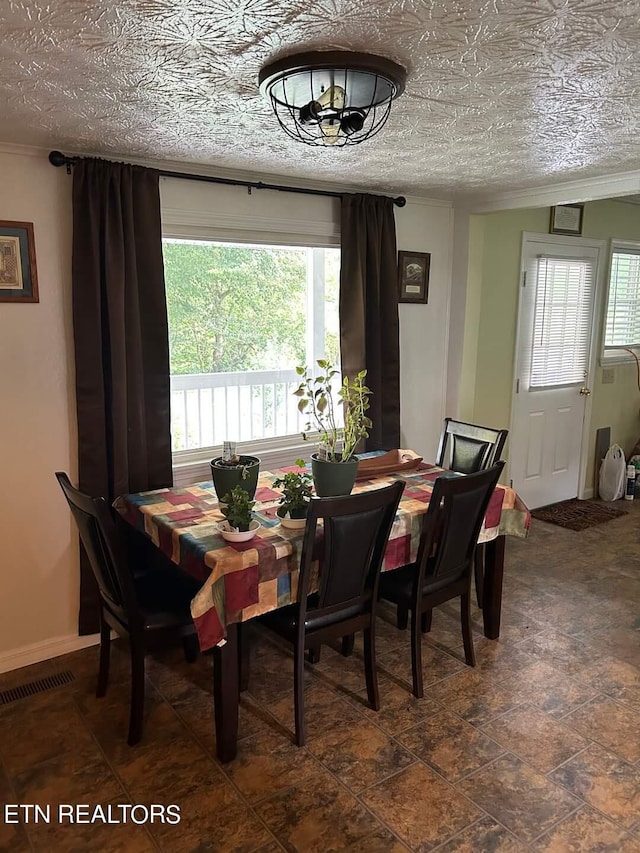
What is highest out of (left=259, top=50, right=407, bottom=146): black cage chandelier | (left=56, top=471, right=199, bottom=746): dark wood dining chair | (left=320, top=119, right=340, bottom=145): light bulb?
(left=259, top=50, right=407, bottom=146): black cage chandelier

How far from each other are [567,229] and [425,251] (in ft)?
4.67

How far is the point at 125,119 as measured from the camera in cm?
232

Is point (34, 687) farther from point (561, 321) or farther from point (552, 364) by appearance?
point (561, 321)

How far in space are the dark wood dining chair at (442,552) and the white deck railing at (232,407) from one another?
1.32 meters

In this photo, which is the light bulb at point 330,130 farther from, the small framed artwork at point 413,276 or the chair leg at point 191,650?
the chair leg at point 191,650

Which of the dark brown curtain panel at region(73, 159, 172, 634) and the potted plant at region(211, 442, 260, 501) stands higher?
the dark brown curtain panel at region(73, 159, 172, 634)

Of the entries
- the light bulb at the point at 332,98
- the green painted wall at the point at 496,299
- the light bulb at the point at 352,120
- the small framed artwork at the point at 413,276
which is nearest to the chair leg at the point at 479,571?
the green painted wall at the point at 496,299

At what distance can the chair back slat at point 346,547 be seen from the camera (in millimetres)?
2199

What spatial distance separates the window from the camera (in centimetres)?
339

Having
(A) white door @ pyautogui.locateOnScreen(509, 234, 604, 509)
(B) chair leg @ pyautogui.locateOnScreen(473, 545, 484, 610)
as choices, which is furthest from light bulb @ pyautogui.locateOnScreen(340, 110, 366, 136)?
(A) white door @ pyautogui.locateOnScreen(509, 234, 604, 509)

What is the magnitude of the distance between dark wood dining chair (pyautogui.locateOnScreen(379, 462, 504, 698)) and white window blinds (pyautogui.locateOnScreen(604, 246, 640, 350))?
3301 mm

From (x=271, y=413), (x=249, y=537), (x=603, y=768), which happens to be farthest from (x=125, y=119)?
(x=603, y=768)

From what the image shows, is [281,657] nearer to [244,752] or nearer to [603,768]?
[244,752]

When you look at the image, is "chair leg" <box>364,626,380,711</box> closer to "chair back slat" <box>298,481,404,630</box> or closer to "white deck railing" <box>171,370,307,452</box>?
"chair back slat" <box>298,481,404,630</box>
